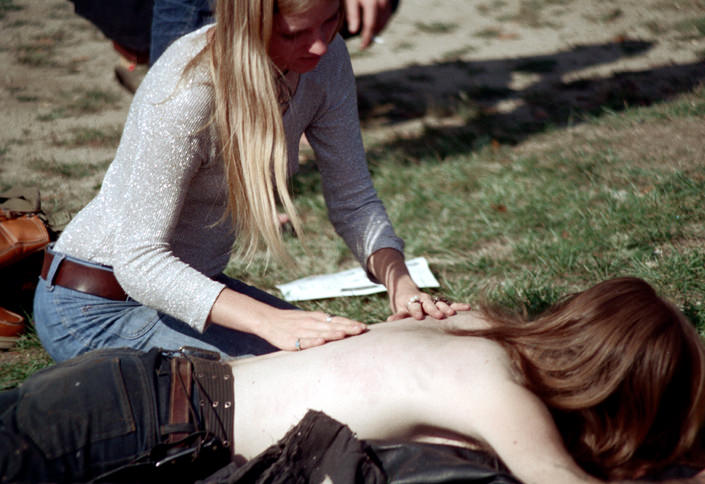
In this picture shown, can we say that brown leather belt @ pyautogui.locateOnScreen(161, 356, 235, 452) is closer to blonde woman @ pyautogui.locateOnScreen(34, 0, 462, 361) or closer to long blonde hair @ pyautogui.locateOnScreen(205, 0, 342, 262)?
blonde woman @ pyautogui.locateOnScreen(34, 0, 462, 361)

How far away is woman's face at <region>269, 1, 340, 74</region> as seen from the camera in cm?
178

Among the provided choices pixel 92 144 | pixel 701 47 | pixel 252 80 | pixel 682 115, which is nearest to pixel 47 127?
pixel 92 144

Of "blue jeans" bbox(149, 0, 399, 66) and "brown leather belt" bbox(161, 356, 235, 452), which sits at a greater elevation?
"blue jeans" bbox(149, 0, 399, 66)

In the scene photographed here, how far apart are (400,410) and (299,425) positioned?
269 mm

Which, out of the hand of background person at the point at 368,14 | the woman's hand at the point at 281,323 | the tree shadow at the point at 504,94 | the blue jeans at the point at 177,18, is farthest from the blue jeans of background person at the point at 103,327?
the tree shadow at the point at 504,94

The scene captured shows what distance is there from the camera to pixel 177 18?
3.38m

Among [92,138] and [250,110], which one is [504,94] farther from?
[250,110]

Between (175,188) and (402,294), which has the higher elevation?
(175,188)

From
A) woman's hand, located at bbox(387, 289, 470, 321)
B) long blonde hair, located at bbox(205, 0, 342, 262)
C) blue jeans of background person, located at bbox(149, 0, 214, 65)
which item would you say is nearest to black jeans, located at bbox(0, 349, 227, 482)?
long blonde hair, located at bbox(205, 0, 342, 262)

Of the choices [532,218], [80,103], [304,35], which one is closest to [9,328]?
[304,35]

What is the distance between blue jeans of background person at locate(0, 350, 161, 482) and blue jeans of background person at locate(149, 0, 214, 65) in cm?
213

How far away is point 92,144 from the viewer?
4.75m

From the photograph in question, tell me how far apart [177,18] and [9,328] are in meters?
1.70

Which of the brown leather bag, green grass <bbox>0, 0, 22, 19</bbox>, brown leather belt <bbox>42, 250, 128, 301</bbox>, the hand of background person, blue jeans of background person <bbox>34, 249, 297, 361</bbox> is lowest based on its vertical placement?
blue jeans of background person <bbox>34, 249, 297, 361</bbox>
